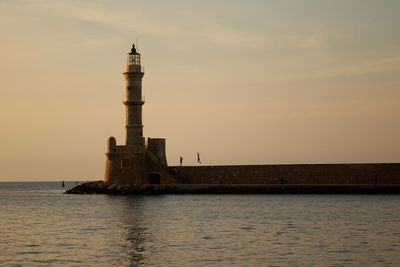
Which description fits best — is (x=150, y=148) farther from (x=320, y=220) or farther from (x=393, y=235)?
(x=393, y=235)

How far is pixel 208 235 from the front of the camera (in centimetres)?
3338

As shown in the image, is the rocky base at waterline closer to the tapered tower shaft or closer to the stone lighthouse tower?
the stone lighthouse tower

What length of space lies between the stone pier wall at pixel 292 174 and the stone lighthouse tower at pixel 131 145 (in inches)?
141

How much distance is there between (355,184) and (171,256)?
38.6 metres

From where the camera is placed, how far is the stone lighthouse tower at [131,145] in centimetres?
6556

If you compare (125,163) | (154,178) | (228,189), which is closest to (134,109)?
(125,163)

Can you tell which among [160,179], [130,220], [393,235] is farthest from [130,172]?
[393,235]

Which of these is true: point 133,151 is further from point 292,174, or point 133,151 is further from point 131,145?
point 292,174

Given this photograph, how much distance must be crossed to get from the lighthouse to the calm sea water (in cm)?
1194

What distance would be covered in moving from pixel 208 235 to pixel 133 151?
32.8 meters

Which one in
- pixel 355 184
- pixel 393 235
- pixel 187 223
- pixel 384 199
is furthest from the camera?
pixel 355 184

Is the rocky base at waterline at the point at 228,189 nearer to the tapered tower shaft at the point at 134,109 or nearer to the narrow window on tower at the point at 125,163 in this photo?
the narrow window on tower at the point at 125,163

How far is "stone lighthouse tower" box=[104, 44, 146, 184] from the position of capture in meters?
65.6

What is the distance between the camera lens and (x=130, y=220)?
42281 mm
